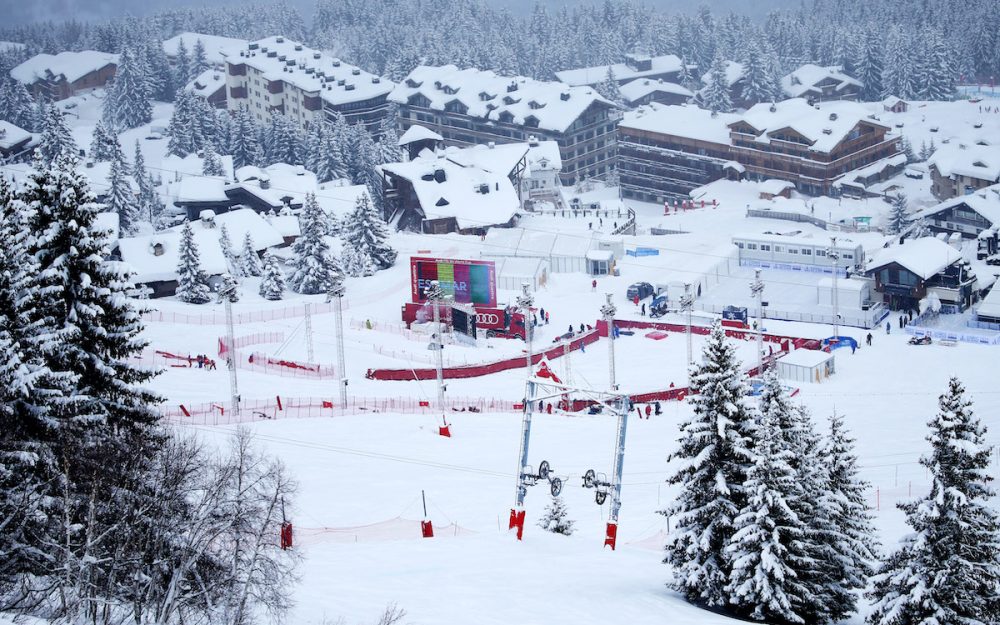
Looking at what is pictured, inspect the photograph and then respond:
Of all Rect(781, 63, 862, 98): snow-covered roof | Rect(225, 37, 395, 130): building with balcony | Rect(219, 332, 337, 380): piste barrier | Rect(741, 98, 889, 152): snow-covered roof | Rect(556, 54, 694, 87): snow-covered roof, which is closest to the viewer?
Rect(219, 332, 337, 380): piste barrier

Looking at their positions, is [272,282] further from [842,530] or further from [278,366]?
[842,530]

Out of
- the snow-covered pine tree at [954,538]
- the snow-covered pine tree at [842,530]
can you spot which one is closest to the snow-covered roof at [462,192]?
the snow-covered pine tree at [842,530]

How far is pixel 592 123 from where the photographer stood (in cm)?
12412

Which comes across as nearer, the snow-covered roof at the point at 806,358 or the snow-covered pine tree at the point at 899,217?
the snow-covered roof at the point at 806,358

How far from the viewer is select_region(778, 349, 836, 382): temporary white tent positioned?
5506 cm

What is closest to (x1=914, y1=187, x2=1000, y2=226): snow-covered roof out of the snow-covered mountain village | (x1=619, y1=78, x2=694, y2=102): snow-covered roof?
the snow-covered mountain village

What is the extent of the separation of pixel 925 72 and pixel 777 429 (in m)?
127

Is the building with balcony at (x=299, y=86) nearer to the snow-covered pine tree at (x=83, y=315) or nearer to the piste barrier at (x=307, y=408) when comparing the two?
the piste barrier at (x=307, y=408)

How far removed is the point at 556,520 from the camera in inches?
1304

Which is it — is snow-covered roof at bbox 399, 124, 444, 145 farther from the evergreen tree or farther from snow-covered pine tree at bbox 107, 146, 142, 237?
snow-covered pine tree at bbox 107, 146, 142, 237

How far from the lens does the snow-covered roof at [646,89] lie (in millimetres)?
151125

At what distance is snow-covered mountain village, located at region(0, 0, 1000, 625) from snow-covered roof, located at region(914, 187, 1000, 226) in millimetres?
341

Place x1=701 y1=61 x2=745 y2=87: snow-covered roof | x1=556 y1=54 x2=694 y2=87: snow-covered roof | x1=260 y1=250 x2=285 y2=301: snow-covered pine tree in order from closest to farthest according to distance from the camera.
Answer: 1. x1=260 y1=250 x2=285 y2=301: snow-covered pine tree
2. x1=701 y1=61 x2=745 y2=87: snow-covered roof
3. x1=556 y1=54 x2=694 y2=87: snow-covered roof

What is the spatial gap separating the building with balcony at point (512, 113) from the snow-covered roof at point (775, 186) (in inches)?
848
